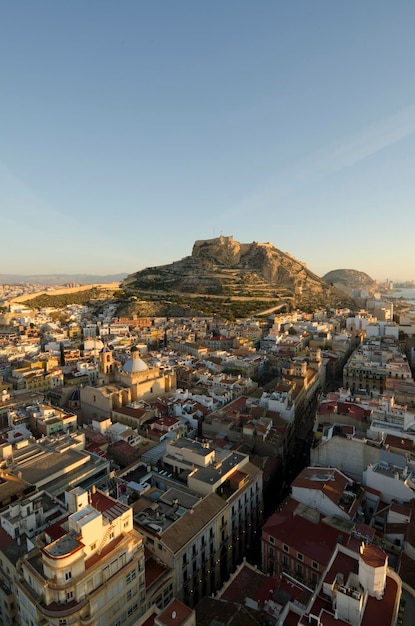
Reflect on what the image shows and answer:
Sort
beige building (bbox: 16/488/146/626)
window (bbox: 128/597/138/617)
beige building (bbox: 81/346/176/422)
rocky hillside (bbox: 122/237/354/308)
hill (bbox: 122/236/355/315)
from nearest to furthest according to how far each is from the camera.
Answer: beige building (bbox: 16/488/146/626), window (bbox: 128/597/138/617), beige building (bbox: 81/346/176/422), hill (bbox: 122/236/355/315), rocky hillside (bbox: 122/237/354/308)

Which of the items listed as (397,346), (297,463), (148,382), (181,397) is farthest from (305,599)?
(397,346)

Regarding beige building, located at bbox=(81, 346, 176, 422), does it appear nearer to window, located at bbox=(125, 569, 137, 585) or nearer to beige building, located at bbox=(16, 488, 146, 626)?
beige building, located at bbox=(16, 488, 146, 626)

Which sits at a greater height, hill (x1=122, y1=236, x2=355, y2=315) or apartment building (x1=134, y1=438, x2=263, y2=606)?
hill (x1=122, y1=236, x2=355, y2=315)

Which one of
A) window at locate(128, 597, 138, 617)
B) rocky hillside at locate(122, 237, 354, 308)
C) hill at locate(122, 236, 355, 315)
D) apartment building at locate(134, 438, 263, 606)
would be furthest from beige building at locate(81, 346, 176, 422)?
rocky hillside at locate(122, 237, 354, 308)

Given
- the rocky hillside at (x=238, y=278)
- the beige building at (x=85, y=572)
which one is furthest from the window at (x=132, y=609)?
the rocky hillside at (x=238, y=278)

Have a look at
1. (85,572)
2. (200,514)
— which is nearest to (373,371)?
(200,514)

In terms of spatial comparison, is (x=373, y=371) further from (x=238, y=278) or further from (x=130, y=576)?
(x=238, y=278)

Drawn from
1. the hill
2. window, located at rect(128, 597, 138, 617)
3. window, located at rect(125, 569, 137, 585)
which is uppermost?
the hill

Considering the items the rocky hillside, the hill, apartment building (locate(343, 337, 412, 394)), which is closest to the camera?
apartment building (locate(343, 337, 412, 394))
